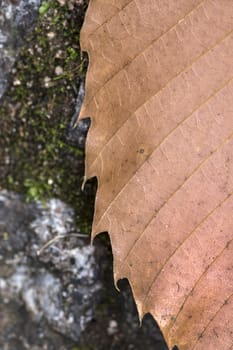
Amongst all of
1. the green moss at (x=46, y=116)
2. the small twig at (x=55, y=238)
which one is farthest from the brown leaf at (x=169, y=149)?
the small twig at (x=55, y=238)

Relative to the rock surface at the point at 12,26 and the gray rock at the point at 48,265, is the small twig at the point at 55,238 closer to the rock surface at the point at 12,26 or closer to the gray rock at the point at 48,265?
the gray rock at the point at 48,265

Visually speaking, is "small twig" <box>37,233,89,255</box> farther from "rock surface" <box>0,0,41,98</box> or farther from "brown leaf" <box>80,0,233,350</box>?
"rock surface" <box>0,0,41,98</box>

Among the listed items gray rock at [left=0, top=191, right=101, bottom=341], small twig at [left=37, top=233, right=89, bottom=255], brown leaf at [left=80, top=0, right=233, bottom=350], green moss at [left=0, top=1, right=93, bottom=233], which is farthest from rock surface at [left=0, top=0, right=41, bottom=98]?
small twig at [left=37, top=233, right=89, bottom=255]

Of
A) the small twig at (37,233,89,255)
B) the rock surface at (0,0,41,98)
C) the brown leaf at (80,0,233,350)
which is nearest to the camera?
the brown leaf at (80,0,233,350)

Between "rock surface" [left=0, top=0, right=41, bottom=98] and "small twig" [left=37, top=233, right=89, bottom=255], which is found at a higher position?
"rock surface" [left=0, top=0, right=41, bottom=98]

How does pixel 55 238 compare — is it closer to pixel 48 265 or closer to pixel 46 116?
pixel 48 265

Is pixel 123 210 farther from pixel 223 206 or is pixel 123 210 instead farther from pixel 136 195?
pixel 223 206

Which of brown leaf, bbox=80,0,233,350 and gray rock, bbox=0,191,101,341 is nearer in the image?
brown leaf, bbox=80,0,233,350
